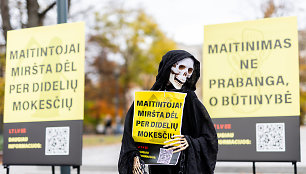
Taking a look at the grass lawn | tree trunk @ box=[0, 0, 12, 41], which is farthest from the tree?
tree trunk @ box=[0, 0, 12, 41]

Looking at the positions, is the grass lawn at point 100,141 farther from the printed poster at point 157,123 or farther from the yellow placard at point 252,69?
the printed poster at point 157,123

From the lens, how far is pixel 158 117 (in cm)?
303

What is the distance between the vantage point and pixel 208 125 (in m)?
3.02

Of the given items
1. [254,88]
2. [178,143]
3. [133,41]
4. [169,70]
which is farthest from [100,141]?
[178,143]

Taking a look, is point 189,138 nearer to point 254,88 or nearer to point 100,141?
point 254,88

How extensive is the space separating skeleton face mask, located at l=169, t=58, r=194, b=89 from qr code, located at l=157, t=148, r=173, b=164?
49cm

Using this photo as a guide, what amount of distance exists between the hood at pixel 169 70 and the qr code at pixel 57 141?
2.25 metres

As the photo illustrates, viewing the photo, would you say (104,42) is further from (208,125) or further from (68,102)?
(208,125)

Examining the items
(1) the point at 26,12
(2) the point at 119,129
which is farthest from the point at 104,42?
(1) the point at 26,12

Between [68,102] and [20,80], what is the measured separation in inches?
31.3

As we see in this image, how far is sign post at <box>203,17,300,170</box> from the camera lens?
15.9ft

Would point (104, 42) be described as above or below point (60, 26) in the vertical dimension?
above

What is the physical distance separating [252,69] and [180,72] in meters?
2.20

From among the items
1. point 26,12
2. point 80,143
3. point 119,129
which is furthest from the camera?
point 119,129
